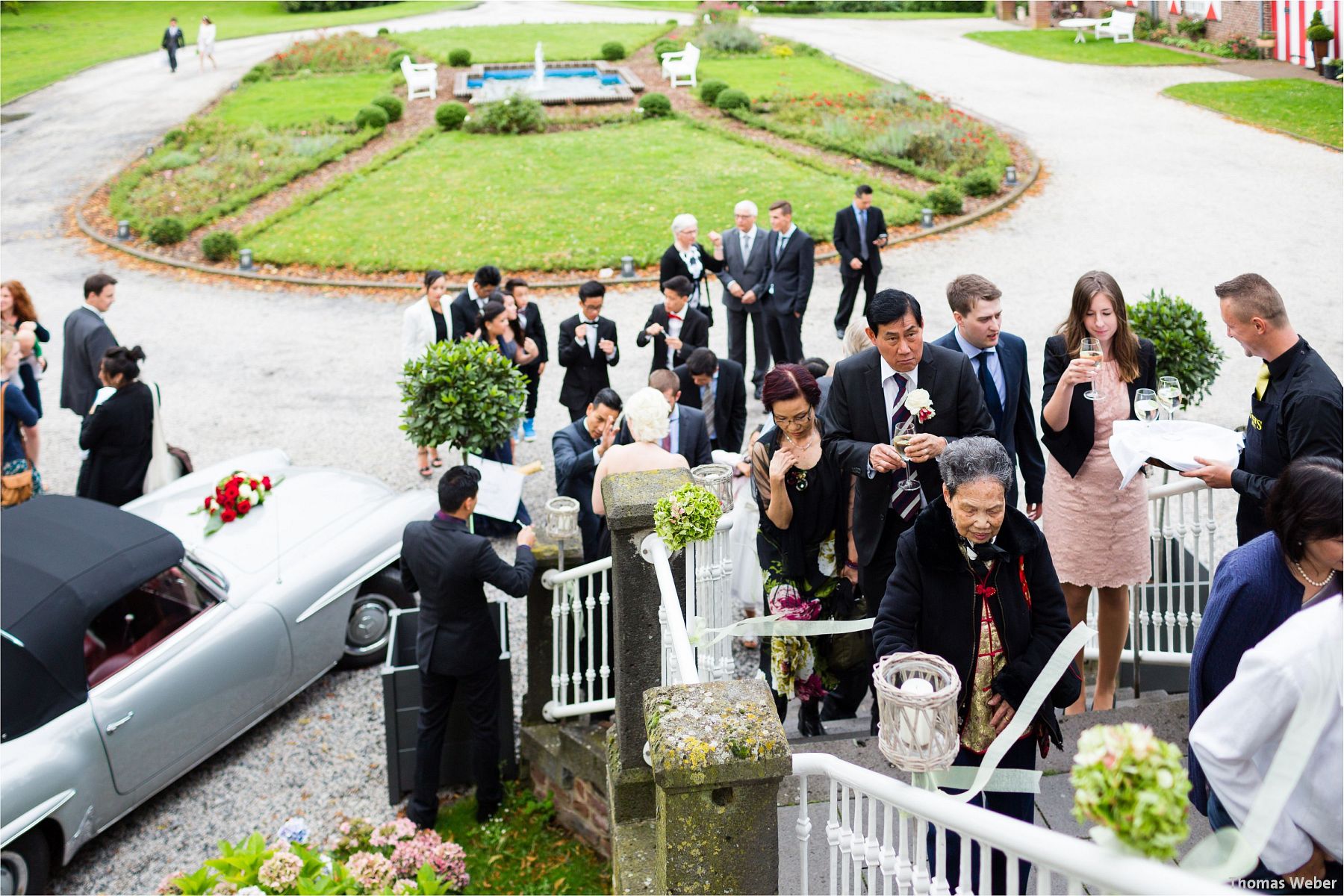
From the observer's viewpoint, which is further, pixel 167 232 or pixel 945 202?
pixel 167 232

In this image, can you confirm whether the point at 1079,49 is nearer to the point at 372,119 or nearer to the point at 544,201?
the point at 372,119

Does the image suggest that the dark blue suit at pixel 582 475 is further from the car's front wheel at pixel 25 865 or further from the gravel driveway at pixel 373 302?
the car's front wheel at pixel 25 865

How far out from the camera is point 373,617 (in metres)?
8.53

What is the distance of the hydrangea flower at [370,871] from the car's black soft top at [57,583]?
229 centimetres

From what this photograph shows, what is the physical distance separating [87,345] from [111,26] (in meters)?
41.4

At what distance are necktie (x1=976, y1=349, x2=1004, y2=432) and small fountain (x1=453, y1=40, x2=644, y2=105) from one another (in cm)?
2303

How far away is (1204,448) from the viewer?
219 inches

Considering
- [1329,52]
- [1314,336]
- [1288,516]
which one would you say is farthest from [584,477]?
[1329,52]

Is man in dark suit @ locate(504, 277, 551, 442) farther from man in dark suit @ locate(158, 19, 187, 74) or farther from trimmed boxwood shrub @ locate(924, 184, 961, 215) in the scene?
man in dark suit @ locate(158, 19, 187, 74)

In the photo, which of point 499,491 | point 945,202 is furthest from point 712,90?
point 499,491

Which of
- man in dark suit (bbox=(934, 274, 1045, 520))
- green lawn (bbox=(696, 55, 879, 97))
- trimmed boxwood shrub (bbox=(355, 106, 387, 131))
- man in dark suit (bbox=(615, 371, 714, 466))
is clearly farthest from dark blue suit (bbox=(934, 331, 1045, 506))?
green lawn (bbox=(696, 55, 879, 97))

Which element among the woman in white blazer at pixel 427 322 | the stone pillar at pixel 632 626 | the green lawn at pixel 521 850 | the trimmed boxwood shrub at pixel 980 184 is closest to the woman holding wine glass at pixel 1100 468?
the stone pillar at pixel 632 626

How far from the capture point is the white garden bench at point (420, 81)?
29078 mm

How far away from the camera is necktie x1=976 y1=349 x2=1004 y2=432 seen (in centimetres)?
633
